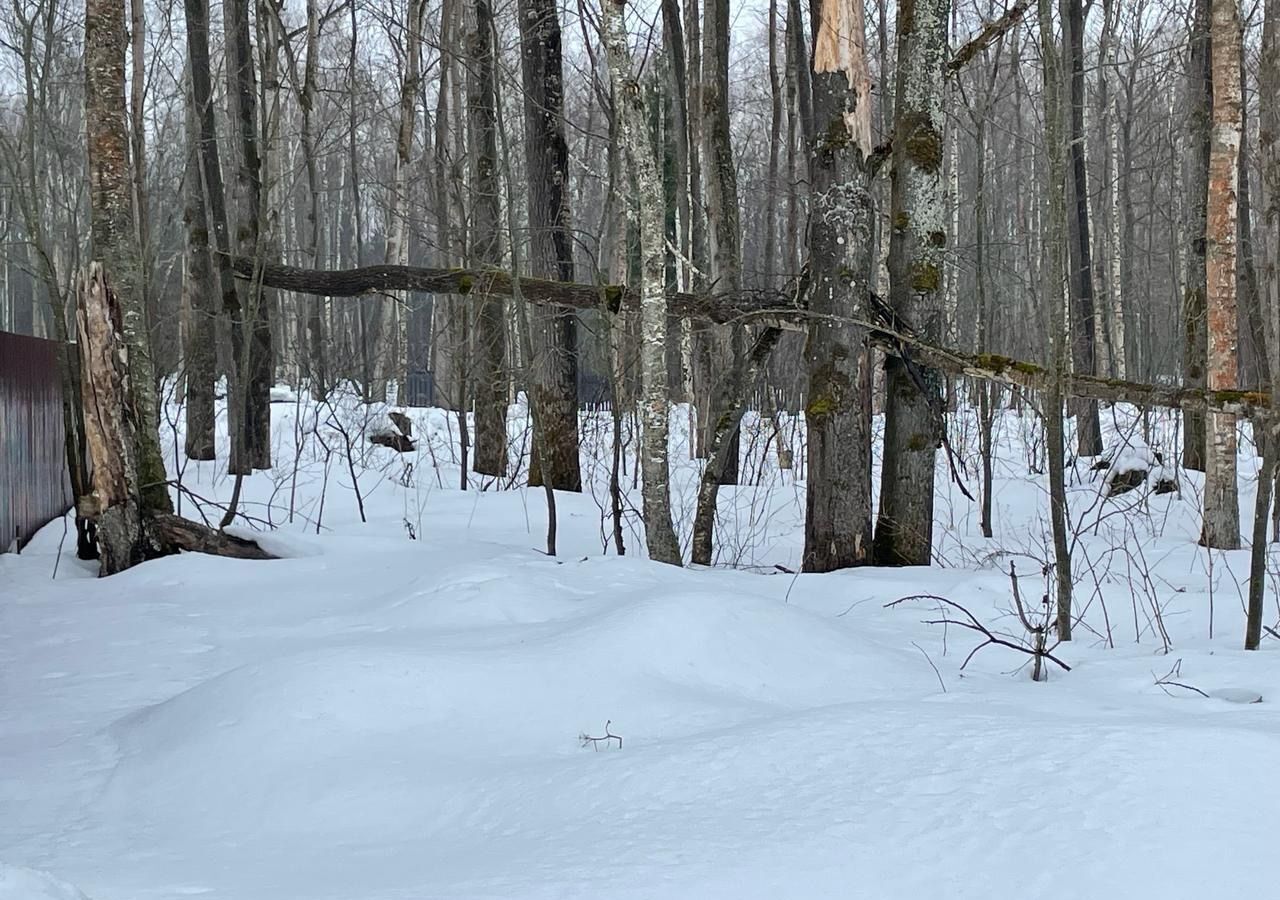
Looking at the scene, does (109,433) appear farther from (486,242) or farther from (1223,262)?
(1223,262)

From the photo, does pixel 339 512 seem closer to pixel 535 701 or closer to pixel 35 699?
pixel 35 699

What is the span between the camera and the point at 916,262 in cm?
681

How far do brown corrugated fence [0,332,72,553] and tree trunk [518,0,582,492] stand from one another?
150 inches

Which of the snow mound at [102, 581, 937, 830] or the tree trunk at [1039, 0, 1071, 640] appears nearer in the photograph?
the snow mound at [102, 581, 937, 830]

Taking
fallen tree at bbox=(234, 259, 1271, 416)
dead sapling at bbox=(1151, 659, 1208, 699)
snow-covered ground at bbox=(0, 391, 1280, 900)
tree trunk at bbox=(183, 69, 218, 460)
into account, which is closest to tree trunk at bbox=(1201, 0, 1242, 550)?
fallen tree at bbox=(234, 259, 1271, 416)

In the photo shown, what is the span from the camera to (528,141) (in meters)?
9.70

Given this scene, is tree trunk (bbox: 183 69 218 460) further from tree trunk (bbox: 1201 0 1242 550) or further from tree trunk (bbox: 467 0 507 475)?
tree trunk (bbox: 1201 0 1242 550)

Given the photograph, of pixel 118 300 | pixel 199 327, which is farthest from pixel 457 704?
pixel 199 327

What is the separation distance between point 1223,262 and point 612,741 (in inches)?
246

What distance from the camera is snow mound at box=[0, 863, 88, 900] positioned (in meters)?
1.91

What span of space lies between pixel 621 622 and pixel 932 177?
407 cm

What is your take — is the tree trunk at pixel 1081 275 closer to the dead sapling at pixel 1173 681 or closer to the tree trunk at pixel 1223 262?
the tree trunk at pixel 1223 262

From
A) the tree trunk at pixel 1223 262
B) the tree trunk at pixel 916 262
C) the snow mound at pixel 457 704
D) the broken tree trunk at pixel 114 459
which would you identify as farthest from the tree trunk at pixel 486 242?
the snow mound at pixel 457 704

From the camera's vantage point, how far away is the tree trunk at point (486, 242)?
10.6m
